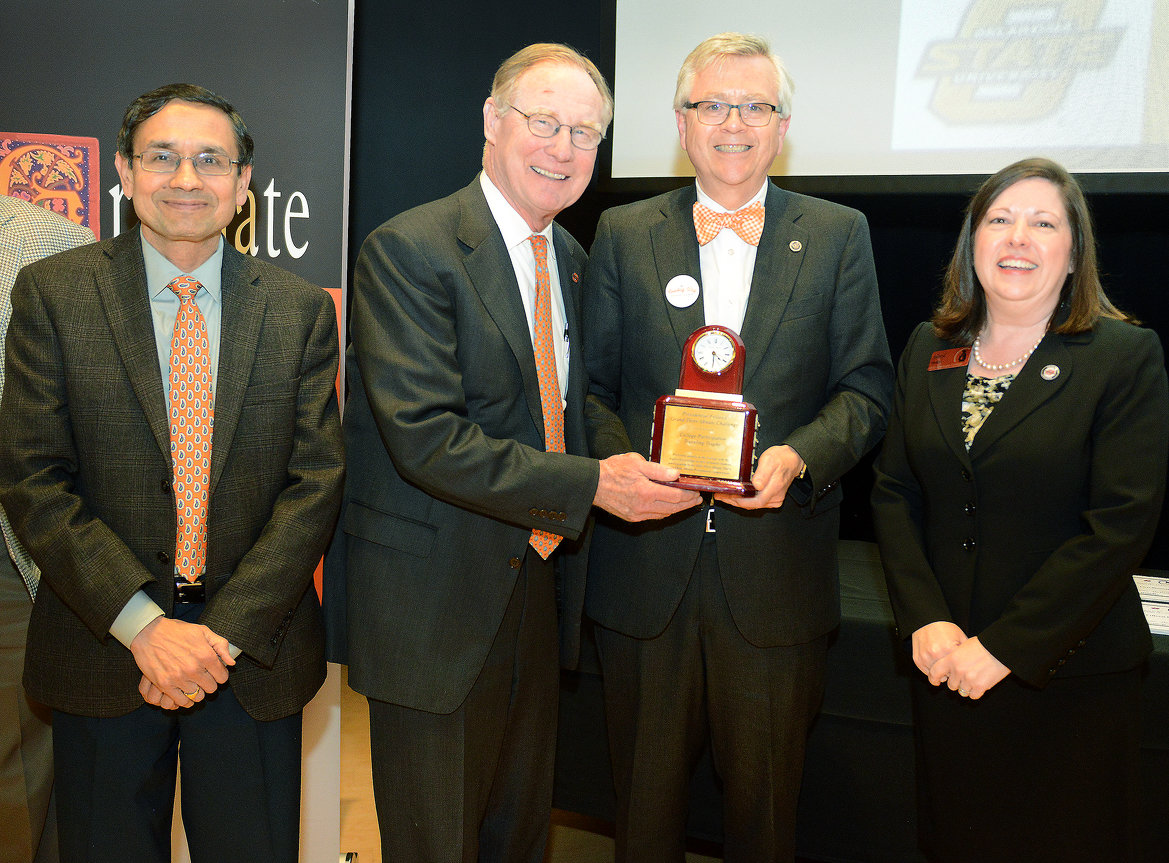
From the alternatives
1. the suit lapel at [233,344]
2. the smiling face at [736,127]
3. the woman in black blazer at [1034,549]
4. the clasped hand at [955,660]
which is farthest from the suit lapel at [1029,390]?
the suit lapel at [233,344]

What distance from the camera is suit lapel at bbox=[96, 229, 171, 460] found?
1.86 m

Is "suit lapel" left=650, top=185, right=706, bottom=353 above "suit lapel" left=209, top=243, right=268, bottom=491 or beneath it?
above

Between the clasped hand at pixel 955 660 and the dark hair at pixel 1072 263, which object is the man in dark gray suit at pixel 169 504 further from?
the dark hair at pixel 1072 263

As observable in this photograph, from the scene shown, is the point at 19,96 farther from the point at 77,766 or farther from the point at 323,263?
the point at 77,766

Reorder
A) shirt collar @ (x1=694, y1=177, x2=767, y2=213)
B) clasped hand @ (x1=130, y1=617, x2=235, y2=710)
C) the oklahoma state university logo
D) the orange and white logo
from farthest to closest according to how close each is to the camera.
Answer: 1. the oklahoma state university logo
2. the orange and white logo
3. shirt collar @ (x1=694, y1=177, x2=767, y2=213)
4. clasped hand @ (x1=130, y1=617, x2=235, y2=710)

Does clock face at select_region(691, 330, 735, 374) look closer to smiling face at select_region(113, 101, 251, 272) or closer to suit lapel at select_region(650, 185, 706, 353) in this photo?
suit lapel at select_region(650, 185, 706, 353)

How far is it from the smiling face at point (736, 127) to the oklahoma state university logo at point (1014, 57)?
1.59 meters

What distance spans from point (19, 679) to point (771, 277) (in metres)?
2.20

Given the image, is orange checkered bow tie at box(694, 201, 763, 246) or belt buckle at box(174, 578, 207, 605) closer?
belt buckle at box(174, 578, 207, 605)

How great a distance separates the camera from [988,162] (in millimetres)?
3379

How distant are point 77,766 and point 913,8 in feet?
11.9

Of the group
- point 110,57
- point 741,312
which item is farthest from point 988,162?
point 110,57

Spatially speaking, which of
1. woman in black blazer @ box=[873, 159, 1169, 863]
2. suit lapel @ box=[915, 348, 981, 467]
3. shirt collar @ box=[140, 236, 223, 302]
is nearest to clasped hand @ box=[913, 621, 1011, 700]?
woman in black blazer @ box=[873, 159, 1169, 863]

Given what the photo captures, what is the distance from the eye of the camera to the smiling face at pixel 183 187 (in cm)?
195
